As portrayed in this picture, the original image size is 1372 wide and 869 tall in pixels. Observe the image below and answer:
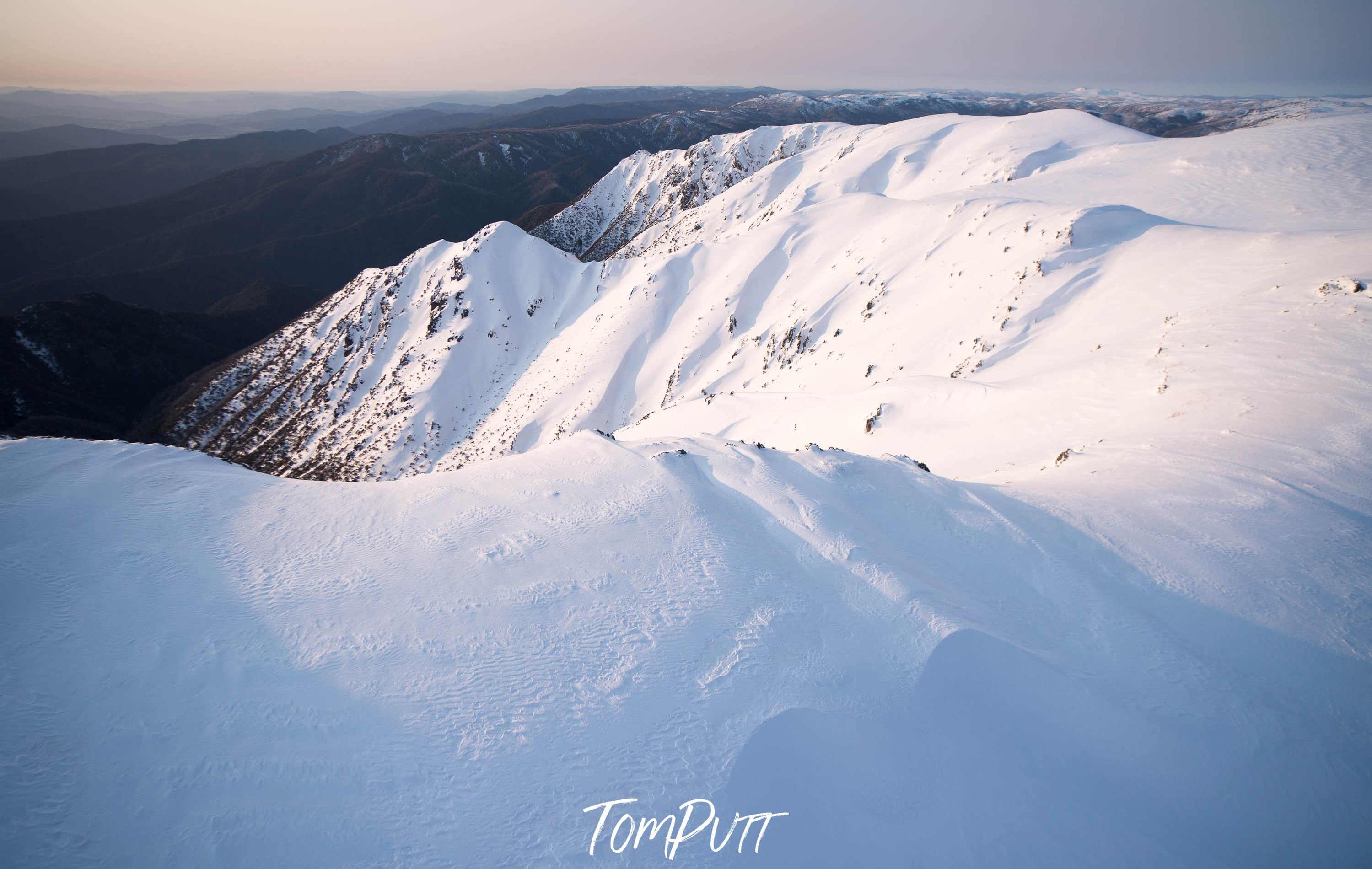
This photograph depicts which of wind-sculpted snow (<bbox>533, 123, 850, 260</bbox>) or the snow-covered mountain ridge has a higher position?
wind-sculpted snow (<bbox>533, 123, 850, 260</bbox>)

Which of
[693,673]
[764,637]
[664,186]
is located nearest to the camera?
[693,673]

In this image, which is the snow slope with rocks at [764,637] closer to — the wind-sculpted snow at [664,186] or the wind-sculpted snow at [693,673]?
the wind-sculpted snow at [693,673]

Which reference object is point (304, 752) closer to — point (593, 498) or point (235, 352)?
point (593, 498)

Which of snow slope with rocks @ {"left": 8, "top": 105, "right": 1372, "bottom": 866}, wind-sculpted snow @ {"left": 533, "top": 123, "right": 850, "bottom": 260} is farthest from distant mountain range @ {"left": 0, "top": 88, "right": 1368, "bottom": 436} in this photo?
snow slope with rocks @ {"left": 8, "top": 105, "right": 1372, "bottom": 866}

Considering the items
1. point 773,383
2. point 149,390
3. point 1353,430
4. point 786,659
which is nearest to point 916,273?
point 773,383

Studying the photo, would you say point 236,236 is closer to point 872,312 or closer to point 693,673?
point 872,312

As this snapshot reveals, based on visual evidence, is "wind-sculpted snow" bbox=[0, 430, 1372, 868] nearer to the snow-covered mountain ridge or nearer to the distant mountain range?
the snow-covered mountain ridge

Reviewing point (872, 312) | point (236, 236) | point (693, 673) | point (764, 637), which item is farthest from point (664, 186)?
point (693, 673)

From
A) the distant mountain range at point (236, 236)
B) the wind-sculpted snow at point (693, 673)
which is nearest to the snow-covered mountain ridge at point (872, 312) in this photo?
the wind-sculpted snow at point (693, 673)
